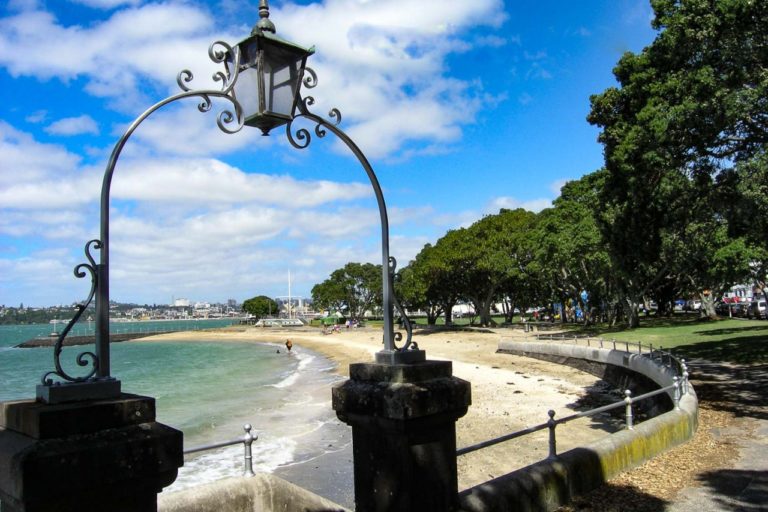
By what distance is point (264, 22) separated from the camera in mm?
3502

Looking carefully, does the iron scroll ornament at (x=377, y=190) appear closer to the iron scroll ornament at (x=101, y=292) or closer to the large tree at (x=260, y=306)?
the iron scroll ornament at (x=101, y=292)

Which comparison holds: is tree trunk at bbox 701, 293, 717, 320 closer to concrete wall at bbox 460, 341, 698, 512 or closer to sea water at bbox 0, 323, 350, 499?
sea water at bbox 0, 323, 350, 499

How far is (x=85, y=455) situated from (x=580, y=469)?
5.21m

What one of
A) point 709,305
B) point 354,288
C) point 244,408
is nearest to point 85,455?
point 244,408

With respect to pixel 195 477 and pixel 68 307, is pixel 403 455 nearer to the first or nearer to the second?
pixel 68 307

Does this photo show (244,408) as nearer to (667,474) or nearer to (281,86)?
(667,474)

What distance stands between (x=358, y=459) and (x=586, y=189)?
46252mm

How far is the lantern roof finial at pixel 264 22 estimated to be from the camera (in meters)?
3.48

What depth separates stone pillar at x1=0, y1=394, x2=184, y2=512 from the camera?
2.14 m

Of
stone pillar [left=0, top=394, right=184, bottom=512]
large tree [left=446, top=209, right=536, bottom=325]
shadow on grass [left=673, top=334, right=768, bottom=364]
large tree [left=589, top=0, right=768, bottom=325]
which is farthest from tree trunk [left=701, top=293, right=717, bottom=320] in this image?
Answer: stone pillar [left=0, top=394, right=184, bottom=512]

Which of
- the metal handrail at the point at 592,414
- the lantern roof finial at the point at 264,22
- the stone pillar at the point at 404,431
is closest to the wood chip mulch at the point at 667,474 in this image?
the metal handrail at the point at 592,414

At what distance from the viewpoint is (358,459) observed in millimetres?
3539

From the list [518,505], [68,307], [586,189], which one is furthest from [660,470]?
[586,189]

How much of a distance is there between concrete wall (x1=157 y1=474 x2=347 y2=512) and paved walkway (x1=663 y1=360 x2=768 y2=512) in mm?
3574
